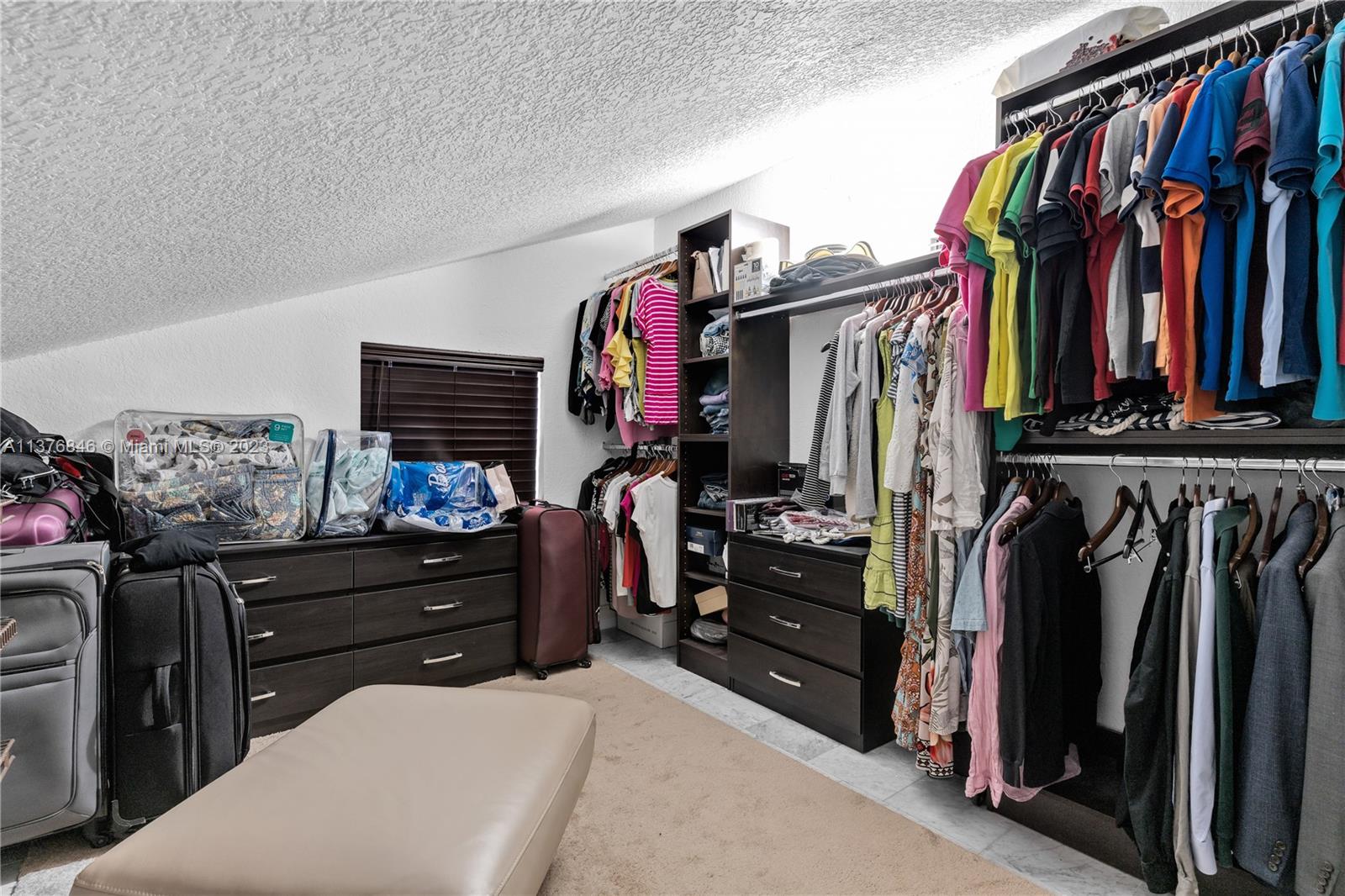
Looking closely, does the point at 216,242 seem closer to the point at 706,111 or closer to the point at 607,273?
the point at 706,111

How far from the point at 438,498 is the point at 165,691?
1.33 meters

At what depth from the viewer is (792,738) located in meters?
2.40

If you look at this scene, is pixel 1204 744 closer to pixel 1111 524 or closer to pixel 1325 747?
pixel 1325 747

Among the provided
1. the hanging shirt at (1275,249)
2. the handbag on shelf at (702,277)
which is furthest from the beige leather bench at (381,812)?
the handbag on shelf at (702,277)

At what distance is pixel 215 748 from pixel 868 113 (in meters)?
3.23

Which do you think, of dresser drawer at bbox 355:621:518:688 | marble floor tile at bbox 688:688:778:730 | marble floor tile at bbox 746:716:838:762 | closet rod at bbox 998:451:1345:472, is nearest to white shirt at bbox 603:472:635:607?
dresser drawer at bbox 355:621:518:688

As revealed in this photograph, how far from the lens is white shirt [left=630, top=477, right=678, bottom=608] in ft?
10.5

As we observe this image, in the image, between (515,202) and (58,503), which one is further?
(515,202)

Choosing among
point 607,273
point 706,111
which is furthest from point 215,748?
point 607,273

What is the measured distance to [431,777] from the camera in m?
1.28

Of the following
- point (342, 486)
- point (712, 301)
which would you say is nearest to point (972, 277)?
point (712, 301)

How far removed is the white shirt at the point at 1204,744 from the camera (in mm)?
1369

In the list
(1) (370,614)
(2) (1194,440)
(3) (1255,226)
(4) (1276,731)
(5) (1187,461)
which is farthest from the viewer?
(1) (370,614)

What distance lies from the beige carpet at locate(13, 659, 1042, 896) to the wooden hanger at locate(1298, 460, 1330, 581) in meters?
0.98
